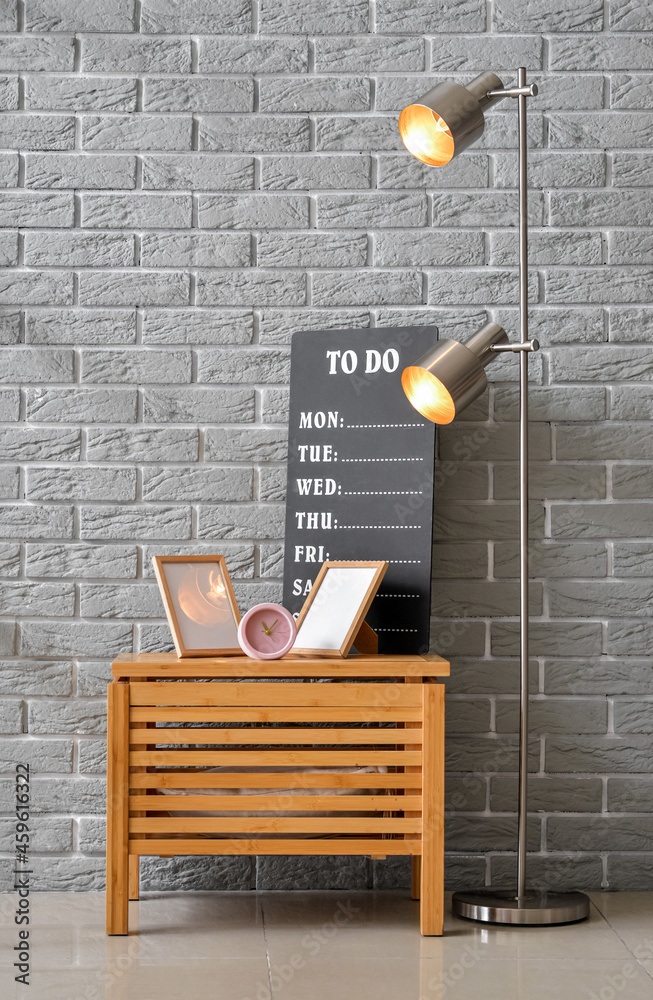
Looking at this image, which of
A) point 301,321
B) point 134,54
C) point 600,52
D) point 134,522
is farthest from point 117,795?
point 600,52

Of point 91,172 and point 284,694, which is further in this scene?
point 91,172

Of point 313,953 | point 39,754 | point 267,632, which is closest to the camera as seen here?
point 313,953

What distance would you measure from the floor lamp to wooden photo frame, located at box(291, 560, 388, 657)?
0.33 metres

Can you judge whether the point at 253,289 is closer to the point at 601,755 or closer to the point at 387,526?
the point at 387,526

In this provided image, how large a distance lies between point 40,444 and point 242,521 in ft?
1.67

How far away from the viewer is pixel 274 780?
5.96ft

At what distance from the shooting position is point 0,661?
217cm

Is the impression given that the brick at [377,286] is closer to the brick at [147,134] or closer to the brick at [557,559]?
the brick at [147,134]

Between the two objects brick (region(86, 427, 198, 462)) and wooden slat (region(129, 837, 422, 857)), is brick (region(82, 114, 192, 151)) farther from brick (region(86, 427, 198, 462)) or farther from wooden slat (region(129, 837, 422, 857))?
wooden slat (region(129, 837, 422, 857))

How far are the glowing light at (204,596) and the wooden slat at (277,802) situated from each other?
0.35 meters

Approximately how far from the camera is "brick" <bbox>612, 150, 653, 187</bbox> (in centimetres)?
224

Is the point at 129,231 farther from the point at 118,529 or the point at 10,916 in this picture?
the point at 10,916

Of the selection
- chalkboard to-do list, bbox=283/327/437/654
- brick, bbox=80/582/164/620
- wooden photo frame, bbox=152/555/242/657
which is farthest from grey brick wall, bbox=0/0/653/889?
wooden photo frame, bbox=152/555/242/657

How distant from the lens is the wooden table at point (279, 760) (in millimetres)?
1812
